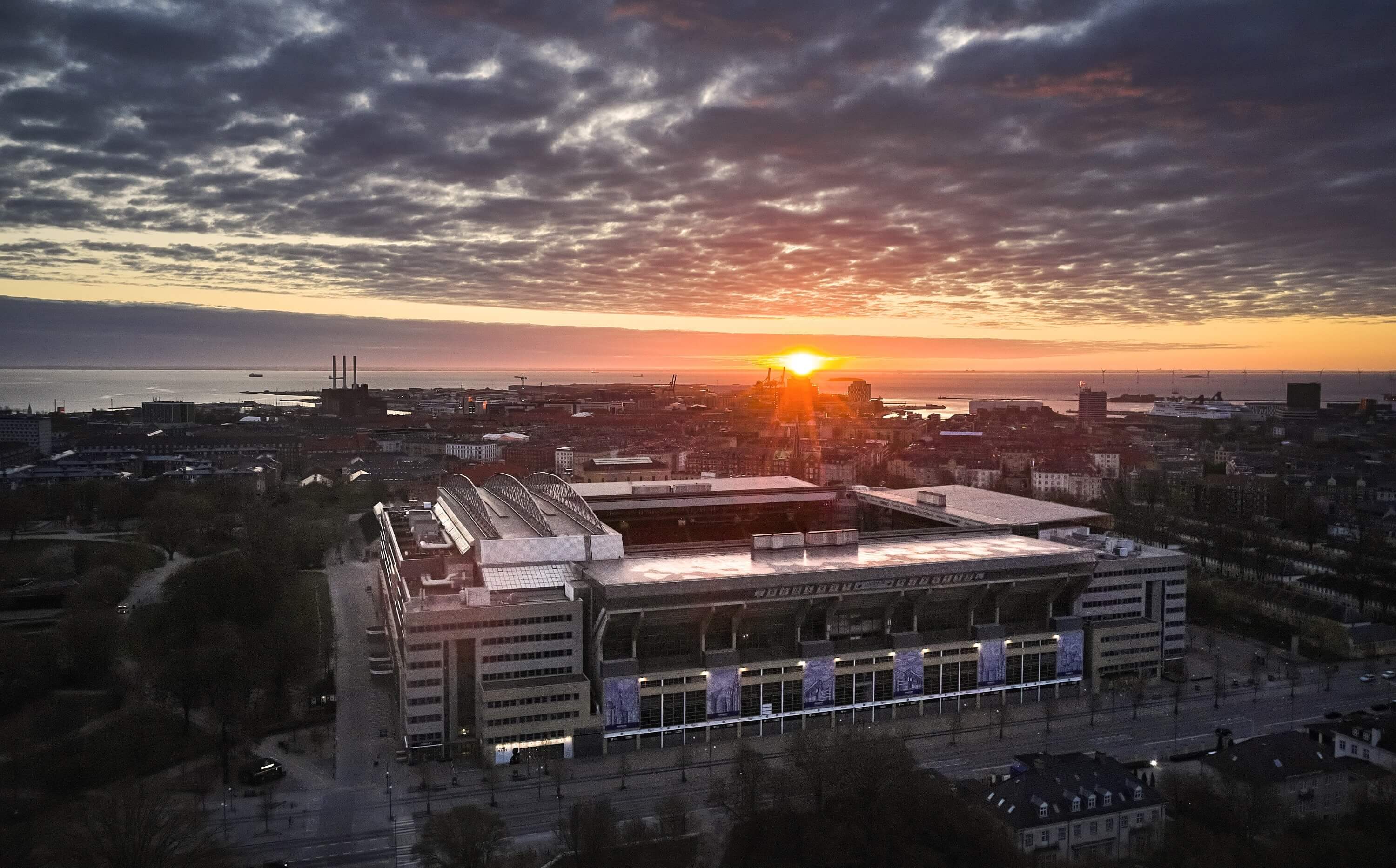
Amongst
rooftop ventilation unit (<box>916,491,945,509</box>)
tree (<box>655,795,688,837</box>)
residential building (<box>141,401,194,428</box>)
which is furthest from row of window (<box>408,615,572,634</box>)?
residential building (<box>141,401,194,428</box>)

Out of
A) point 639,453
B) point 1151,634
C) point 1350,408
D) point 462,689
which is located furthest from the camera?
point 1350,408

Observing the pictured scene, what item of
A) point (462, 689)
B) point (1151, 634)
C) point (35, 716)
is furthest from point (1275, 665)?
point (35, 716)

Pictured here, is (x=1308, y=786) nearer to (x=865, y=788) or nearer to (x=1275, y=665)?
(x=865, y=788)

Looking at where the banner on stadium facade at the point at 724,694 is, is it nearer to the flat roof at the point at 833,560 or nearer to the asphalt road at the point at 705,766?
the asphalt road at the point at 705,766

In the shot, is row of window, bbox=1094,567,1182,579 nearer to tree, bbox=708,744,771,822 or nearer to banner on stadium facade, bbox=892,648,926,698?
banner on stadium facade, bbox=892,648,926,698

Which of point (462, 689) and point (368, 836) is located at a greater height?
point (462, 689)

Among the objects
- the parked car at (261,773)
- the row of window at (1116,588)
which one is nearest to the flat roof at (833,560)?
the row of window at (1116,588)

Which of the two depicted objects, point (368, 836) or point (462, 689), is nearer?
point (368, 836)
